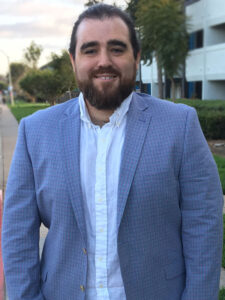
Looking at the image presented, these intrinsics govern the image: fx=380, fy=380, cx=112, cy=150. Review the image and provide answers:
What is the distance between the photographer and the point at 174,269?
162cm

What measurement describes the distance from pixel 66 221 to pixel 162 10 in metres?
1.53

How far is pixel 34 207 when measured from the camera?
162cm

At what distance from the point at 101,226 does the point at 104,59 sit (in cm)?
66

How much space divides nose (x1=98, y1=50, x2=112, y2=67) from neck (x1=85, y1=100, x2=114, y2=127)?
0.69ft

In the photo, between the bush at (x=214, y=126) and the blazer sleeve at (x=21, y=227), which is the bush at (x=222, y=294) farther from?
the bush at (x=214, y=126)

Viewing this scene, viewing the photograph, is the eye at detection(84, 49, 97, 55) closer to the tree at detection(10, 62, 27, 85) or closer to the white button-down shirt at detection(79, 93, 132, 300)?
the white button-down shirt at detection(79, 93, 132, 300)

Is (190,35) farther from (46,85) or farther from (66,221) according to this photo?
(46,85)

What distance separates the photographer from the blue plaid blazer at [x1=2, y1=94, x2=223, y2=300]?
1.50 m

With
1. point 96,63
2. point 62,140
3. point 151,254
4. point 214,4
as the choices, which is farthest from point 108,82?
point 214,4

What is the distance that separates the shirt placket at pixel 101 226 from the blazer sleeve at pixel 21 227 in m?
0.29

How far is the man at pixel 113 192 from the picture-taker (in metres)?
1.49

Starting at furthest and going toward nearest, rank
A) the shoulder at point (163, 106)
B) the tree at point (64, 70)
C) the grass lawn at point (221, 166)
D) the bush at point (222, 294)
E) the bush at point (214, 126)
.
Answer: the bush at point (214, 126)
the grass lawn at point (221, 166)
the tree at point (64, 70)
the bush at point (222, 294)
the shoulder at point (163, 106)

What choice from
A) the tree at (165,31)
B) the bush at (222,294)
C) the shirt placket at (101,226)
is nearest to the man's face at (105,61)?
the shirt placket at (101,226)

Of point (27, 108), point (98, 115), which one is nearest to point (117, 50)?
point (98, 115)
